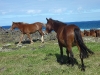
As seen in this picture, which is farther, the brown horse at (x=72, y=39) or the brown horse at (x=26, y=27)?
the brown horse at (x=26, y=27)

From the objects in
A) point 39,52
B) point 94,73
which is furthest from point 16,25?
point 94,73

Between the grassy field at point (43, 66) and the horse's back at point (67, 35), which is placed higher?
the horse's back at point (67, 35)

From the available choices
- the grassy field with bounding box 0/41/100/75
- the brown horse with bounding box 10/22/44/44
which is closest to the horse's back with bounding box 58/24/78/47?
the grassy field with bounding box 0/41/100/75

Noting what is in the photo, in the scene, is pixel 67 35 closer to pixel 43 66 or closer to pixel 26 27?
pixel 43 66

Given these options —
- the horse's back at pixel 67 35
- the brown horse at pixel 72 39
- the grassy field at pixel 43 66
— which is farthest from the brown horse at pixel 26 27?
the horse's back at pixel 67 35

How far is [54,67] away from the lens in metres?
9.68

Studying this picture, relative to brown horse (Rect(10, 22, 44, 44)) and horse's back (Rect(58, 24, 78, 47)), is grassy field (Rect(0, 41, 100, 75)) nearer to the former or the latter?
horse's back (Rect(58, 24, 78, 47))

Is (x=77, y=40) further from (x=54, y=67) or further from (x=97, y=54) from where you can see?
(x=97, y=54)

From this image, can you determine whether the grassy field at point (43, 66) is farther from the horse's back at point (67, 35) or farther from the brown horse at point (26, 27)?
the brown horse at point (26, 27)

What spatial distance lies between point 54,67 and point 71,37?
5.80ft

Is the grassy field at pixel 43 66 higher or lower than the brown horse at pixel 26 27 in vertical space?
lower

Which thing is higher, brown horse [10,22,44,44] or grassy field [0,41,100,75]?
brown horse [10,22,44,44]

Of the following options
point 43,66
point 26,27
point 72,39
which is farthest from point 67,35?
point 26,27

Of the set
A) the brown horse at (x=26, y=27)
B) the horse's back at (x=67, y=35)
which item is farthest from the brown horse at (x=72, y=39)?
the brown horse at (x=26, y=27)
